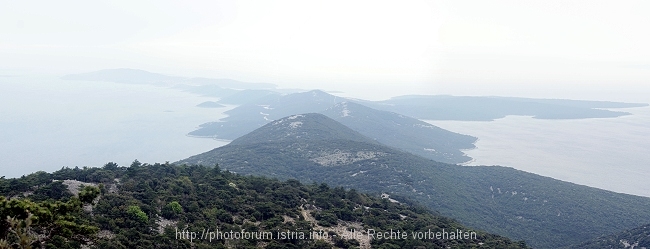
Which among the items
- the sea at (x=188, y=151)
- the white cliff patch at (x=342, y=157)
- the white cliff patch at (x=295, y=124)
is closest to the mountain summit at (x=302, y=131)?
the white cliff patch at (x=295, y=124)

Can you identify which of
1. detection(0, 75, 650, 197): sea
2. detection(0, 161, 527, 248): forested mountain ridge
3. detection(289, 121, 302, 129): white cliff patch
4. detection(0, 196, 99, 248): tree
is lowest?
detection(0, 75, 650, 197): sea

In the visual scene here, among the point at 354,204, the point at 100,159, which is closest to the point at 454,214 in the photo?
the point at 354,204

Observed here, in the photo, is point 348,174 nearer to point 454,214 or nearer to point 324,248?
point 454,214

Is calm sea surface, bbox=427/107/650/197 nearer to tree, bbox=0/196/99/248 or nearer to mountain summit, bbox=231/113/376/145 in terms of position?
mountain summit, bbox=231/113/376/145

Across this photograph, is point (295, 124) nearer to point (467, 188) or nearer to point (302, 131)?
point (302, 131)

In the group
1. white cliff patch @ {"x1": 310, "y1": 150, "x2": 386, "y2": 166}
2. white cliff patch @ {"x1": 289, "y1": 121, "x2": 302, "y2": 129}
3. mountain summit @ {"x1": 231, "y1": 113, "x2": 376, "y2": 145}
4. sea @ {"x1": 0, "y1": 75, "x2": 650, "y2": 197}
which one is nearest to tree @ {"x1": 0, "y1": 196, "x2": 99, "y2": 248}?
white cliff patch @ {"x1": 310, "y1": 150, "x2": 386, "y2": 166}

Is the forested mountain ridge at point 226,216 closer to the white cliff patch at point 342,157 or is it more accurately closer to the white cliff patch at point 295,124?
the white cliff patch at point 342,157

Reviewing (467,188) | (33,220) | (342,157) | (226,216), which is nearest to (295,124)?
(342,157)
